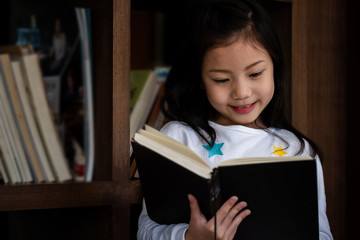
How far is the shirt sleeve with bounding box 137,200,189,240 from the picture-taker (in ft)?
2.68

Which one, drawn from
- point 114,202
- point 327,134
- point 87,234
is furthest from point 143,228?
point 327,134

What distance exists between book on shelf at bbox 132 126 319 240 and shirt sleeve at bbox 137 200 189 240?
0.02 meters

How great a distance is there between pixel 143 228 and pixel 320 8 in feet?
2.44

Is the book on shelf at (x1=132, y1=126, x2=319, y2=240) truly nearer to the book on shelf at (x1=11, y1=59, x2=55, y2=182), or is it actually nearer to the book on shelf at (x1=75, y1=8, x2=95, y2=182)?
the book on shelf at (x1=11, y1=59, x2=55, y2=182)

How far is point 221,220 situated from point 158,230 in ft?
0.58

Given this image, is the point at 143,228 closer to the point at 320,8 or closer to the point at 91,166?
the point at 91,166

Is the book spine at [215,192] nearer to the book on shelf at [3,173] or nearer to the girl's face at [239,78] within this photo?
the girl's face at [239,78]

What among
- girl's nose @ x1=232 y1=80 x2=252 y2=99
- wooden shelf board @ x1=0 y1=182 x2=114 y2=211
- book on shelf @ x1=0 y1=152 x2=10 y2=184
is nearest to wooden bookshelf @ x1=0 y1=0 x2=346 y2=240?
wooden shelf board @ x1=0 y1=182 x2=114 y2=211

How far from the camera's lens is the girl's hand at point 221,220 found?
0.74m

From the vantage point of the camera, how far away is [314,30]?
1118 mm

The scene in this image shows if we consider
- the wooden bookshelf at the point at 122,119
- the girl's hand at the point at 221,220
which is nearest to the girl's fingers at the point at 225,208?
the girl's hand at the point at 221,220

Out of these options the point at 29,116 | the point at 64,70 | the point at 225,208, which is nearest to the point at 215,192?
the point at 225,208

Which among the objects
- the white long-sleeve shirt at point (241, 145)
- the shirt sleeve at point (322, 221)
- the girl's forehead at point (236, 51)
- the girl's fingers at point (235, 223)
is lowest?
the shirt sleeve at point (322, 221)

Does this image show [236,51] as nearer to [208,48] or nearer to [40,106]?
[208,48]
